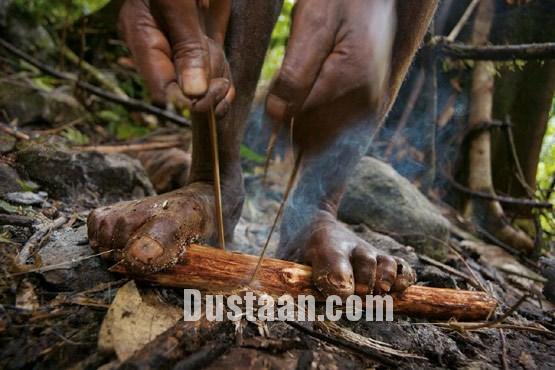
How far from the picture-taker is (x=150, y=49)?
100 centimetres

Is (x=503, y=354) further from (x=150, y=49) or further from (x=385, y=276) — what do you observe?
(x=150, y=49)

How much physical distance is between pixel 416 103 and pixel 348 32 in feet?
12.4

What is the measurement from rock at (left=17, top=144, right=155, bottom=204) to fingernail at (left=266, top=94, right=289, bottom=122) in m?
1.54

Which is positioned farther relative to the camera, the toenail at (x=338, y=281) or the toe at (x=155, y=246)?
the toenail at (x=338, y=281)

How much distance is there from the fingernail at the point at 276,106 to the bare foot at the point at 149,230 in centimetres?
52

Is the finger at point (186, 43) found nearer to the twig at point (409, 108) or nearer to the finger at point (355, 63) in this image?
the finger at point (355, 63)

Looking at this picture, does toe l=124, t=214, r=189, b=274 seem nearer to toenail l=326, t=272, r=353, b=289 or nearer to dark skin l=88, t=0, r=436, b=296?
dark skin l=88, t=0, r=436, b=296

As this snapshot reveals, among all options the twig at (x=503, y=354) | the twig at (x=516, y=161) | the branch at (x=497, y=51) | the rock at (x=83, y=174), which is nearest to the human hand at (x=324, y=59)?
the twig at (x=503, y=354)

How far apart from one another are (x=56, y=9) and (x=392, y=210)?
4.51 meters

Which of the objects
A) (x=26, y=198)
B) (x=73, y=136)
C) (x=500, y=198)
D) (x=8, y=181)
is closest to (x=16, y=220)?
(x=26, y=198)

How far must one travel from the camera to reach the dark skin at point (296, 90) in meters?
0.99

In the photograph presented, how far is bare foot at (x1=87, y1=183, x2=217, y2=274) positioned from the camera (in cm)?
110

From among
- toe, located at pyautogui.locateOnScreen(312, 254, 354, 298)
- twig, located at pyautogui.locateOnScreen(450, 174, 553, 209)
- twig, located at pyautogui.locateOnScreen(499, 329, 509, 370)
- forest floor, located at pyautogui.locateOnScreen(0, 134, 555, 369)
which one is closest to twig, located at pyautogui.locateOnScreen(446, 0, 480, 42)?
twig, located at pyautogui.locateOnScreen(450, 174, 553, 209)

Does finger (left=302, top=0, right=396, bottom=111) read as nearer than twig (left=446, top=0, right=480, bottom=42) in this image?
Yes
